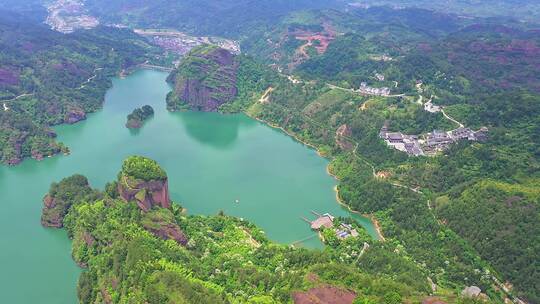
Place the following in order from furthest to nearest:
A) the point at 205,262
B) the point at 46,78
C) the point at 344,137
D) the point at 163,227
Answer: the point at 46,78
the point at 344,137
the point at 163,227
the point at 205,262

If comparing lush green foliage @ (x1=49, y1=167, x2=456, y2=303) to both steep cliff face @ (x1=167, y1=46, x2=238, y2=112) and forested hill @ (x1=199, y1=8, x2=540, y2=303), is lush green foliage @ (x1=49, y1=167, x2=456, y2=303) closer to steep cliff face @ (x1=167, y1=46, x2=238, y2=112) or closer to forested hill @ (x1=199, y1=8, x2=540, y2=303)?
forested hill @ (x1=199, y1=8, x2=540, y2=303)

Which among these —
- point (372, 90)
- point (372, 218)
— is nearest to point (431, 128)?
point (372, 90)

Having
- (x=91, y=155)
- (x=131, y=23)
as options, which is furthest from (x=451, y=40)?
(x=131, y=23)

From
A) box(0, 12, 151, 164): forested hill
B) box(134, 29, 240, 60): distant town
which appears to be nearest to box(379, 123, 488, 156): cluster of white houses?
box(0, 12, 151, 164): forested hill

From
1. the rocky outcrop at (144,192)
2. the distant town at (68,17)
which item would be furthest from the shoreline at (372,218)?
the distant town at (68,17)

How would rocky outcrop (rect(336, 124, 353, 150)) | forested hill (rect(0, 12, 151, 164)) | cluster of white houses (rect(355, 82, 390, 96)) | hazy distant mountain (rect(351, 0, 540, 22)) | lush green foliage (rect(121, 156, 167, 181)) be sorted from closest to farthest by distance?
1. lush green foliage (rect(121, 156, 167, 181))
2. rocky outcrop (rect(336, 124, 353, 150))
3. forested hill (rect(0, 12, 151, 164))
4. cluster of white houses (rect(355, 82, 390, 96))
5. hazy distant mountain (rect(351, 0, 540, 22))

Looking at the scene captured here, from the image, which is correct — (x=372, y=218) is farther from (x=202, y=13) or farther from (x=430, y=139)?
(x=202, y=13)

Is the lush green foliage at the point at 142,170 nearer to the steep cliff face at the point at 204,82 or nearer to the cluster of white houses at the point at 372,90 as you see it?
the steep cliff face at the point at 204,82

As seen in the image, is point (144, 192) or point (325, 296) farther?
point (144, 192)
